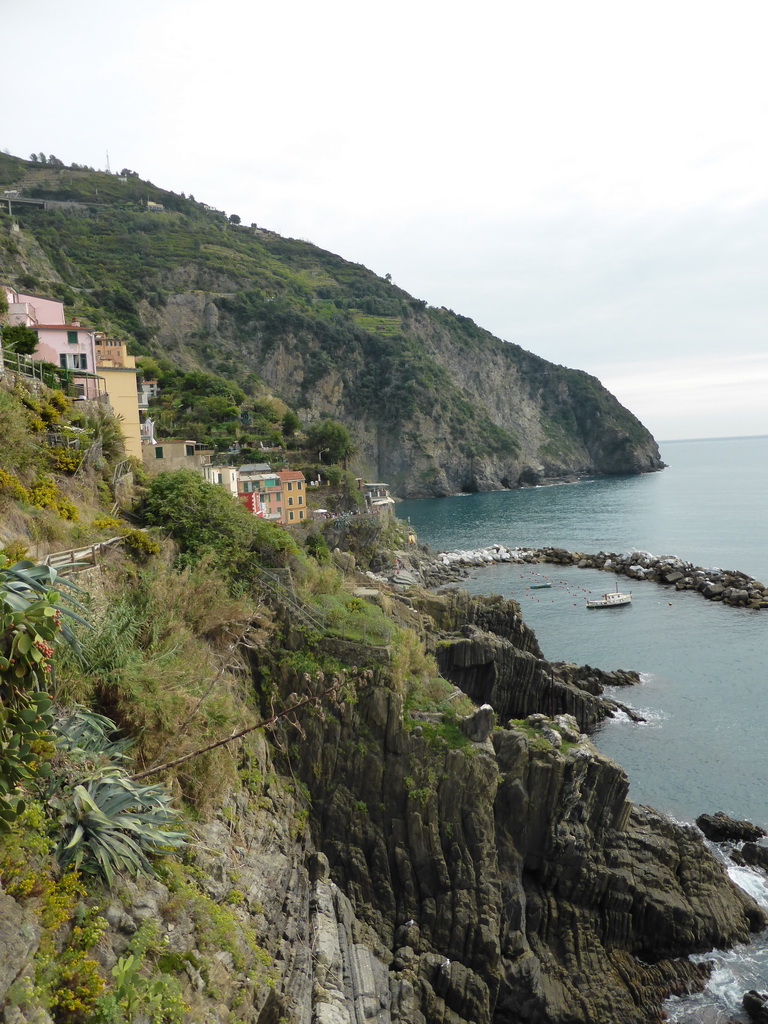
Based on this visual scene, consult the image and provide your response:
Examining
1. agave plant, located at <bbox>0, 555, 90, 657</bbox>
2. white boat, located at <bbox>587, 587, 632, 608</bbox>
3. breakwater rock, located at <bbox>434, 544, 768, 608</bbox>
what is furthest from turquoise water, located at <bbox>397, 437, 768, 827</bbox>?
agave plant, located at <bbox>0, 555, 90, 657</bbox>

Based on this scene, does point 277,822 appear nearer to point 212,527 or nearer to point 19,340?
point 212,527

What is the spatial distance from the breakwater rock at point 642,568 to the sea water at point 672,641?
1.46 metres

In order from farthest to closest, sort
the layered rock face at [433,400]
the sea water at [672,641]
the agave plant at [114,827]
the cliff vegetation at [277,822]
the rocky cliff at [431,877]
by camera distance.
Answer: the layered rock face at [433,400] → the sea water at [672,641] → the rocky cliff at [431,877] → the agave plant at [114,827] → the cliff vegetation at [277,822]

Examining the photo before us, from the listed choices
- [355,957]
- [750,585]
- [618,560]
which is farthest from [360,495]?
[355,957]

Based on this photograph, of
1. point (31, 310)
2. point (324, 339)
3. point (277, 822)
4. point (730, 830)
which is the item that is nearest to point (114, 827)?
point (277, 822)

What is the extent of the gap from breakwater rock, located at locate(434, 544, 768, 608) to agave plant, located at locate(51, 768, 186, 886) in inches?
1967

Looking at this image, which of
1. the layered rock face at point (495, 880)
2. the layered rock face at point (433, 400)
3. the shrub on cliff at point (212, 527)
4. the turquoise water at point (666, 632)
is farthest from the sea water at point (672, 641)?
the layered rock face at point (433, 400)

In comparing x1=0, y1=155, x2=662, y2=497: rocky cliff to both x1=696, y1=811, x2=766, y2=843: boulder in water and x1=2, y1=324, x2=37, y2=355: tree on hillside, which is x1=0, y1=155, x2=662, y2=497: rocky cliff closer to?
x1=2, y1=324, x2=37, y2=355: tree on hillside

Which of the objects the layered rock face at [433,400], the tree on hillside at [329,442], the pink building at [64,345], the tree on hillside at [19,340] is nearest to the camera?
the tree on hillside at [19,340]

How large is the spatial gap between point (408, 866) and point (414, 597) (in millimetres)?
19919

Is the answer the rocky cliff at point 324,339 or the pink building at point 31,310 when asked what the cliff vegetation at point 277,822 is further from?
the rocky cliff at point 324,339

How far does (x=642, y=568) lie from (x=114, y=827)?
196 feet

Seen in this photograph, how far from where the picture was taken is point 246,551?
16.4 metres

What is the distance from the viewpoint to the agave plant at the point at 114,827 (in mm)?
7070
